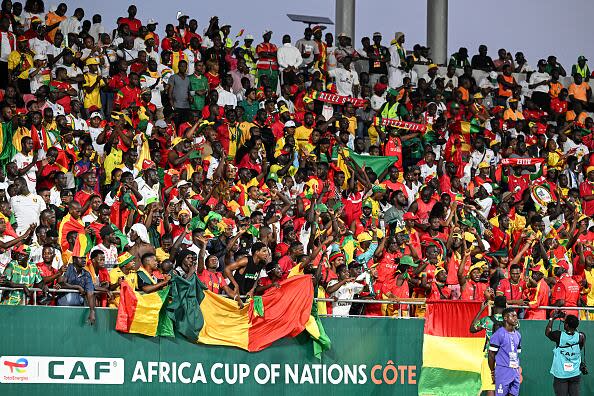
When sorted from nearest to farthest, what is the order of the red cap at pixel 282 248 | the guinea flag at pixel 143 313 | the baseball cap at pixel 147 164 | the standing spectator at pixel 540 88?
the guinea flag at pixel 143 313 < the red cap at pixel 282 248 < the baseball cap at pixel 147 164 < the standing spectator at pixel 540 88

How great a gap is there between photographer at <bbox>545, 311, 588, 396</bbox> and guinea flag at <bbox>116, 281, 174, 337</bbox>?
5.37m

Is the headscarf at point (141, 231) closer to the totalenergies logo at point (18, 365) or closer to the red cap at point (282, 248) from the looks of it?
the red cap at point (282, 248)

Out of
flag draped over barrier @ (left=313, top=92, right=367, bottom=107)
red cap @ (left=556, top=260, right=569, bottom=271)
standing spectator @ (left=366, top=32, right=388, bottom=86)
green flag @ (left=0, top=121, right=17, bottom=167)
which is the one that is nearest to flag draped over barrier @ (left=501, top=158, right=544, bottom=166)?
flag draped over barrier @ (left=313, top=92, right=367, bottom=107)

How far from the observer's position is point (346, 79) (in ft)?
82.9

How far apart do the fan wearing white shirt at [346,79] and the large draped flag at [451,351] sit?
29.1 feet

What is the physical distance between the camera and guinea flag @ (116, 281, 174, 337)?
15.4 m

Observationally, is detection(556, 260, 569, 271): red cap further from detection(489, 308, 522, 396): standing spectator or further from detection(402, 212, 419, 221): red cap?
detection(489, 308, 522, 396): standing spectator

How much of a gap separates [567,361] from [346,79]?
1007 centimetres

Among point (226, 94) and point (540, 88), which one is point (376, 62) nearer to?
point (540, 88)

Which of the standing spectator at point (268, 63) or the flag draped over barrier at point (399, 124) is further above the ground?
the standing spectator at point (268, 63)

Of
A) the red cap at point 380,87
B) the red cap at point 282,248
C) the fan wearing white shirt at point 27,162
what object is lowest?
the red cap at point 282,248

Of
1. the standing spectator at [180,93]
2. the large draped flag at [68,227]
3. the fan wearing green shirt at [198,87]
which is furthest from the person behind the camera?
the fan wearing green shirt at [198,87]

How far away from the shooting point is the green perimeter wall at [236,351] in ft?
49.4

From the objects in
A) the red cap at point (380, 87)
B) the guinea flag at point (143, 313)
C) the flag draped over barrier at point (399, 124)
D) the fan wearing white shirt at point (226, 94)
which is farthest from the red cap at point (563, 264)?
the guinea flag at point (143, 313)
